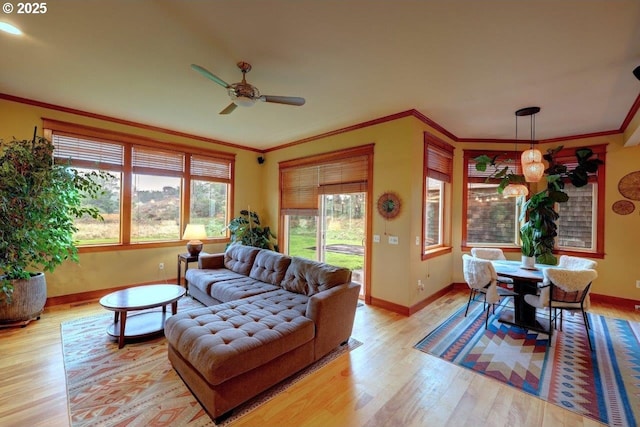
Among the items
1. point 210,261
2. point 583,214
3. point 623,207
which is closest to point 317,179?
point 210,261

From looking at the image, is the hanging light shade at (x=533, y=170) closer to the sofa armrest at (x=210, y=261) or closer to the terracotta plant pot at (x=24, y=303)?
the sofa armrest at (x=210, y=261)

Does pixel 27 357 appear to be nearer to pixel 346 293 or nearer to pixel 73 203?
pixel 73 203

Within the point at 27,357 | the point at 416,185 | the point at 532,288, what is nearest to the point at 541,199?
the point at 532,288

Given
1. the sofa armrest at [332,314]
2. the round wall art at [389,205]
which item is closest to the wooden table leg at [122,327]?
the sofa armrest at [332,314]

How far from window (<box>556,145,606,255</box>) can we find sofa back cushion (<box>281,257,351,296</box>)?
4.49 meters

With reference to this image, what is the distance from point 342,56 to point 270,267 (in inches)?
104

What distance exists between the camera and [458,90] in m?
3.10

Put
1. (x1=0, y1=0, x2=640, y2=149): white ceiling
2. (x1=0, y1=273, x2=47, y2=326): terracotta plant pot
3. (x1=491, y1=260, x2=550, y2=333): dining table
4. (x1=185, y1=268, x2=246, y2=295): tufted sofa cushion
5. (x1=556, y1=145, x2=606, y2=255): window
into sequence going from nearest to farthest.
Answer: (x1=0, y1=0, x2=640, y2=149): white ceiling < (x1=0, y1=273, x2=47, y2=326): terracotta plant pot < (x1=491, y1=260, x2=550, y2=333): dining table < (x1=185, y1=268, x2=246, y2=295): tufted sofa cushion < (x1=556, y1=145, x2=606, y2=255): window

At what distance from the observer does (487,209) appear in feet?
17.0

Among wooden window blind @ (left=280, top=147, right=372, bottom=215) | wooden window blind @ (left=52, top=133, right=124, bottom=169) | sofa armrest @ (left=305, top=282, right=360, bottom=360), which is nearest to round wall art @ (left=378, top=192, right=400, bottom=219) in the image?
wooden window blind @ (left=280, top=147, right=372, bottom=215)

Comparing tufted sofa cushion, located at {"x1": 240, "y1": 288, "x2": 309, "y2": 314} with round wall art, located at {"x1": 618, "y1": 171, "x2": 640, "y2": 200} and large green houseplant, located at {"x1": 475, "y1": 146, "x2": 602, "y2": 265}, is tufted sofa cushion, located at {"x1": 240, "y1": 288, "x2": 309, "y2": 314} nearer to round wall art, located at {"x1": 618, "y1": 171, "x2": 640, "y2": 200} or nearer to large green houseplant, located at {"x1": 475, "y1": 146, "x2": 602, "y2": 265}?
large green houseplant, located at {"x1": 475, "y1": 146, "x2": 602, "y2": 265}

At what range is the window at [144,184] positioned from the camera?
13.5 feet

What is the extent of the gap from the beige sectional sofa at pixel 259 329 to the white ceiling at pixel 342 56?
2168mm

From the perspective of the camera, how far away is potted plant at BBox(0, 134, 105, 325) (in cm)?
290
